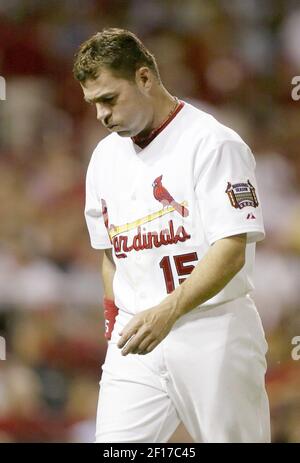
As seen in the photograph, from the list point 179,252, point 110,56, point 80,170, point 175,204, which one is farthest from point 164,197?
point 80,170

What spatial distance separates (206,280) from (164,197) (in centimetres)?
27

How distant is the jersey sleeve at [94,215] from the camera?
2.56m

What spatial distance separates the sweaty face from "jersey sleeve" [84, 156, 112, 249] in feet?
0.85

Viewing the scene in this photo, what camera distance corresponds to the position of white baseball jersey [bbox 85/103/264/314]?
225cm

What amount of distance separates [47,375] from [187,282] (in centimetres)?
169

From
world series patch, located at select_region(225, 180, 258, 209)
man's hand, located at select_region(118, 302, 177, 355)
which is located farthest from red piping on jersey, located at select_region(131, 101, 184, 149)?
man's hand, located at select_region(118, 302, 177, 355)

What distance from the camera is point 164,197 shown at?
7.63 feet

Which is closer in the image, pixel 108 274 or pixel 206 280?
pixel 206 280

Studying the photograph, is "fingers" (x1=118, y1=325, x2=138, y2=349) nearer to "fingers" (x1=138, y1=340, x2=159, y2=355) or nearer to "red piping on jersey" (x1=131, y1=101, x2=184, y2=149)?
"fingers" (x1=138, y1=340, x2=159, y2=355)

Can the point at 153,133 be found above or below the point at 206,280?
above

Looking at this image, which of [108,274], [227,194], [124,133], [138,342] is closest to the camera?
[138,342]

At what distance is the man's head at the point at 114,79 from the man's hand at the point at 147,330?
48 cm

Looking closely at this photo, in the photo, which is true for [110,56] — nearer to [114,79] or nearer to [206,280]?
[114,79]

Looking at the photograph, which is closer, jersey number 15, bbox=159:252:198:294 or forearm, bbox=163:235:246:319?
forearm, bbox=163:235:246:319
